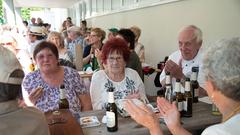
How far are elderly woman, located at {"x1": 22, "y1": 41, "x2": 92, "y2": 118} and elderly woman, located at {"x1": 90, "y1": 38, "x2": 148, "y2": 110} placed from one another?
15cm

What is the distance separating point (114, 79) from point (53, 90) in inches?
19.5

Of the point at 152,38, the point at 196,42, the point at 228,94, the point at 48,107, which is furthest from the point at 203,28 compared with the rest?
the point at 228,94

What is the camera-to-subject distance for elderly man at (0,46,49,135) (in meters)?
0.99

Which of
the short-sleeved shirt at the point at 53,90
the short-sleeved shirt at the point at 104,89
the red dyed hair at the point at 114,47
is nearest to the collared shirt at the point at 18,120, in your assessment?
the short-sleeved shirt at the point at 53,90

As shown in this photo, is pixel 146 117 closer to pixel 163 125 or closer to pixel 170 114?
pixel 170 114

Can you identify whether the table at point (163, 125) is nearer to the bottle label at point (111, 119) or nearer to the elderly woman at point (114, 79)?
the bottle label at point (111, 119)

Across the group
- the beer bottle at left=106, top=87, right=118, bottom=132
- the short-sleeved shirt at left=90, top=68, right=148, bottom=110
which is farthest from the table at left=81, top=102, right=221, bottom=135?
the short-sleeved shirt at left=90, top=68, right=148, bottom=110

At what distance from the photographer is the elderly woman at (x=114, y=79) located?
86.6 inches

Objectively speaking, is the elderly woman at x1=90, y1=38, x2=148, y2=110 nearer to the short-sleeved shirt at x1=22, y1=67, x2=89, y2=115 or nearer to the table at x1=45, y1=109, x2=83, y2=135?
the short-sleeved shirt at x1=22, y1=67, x2=89, y2=115

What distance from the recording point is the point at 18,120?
1012mm

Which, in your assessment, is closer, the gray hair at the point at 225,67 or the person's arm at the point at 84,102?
the gray hair at the point at 225,67

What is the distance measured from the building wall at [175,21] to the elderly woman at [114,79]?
1334 mm

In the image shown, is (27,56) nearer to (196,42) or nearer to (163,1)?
(163,1)

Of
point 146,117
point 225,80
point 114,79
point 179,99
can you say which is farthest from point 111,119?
point 114,79
